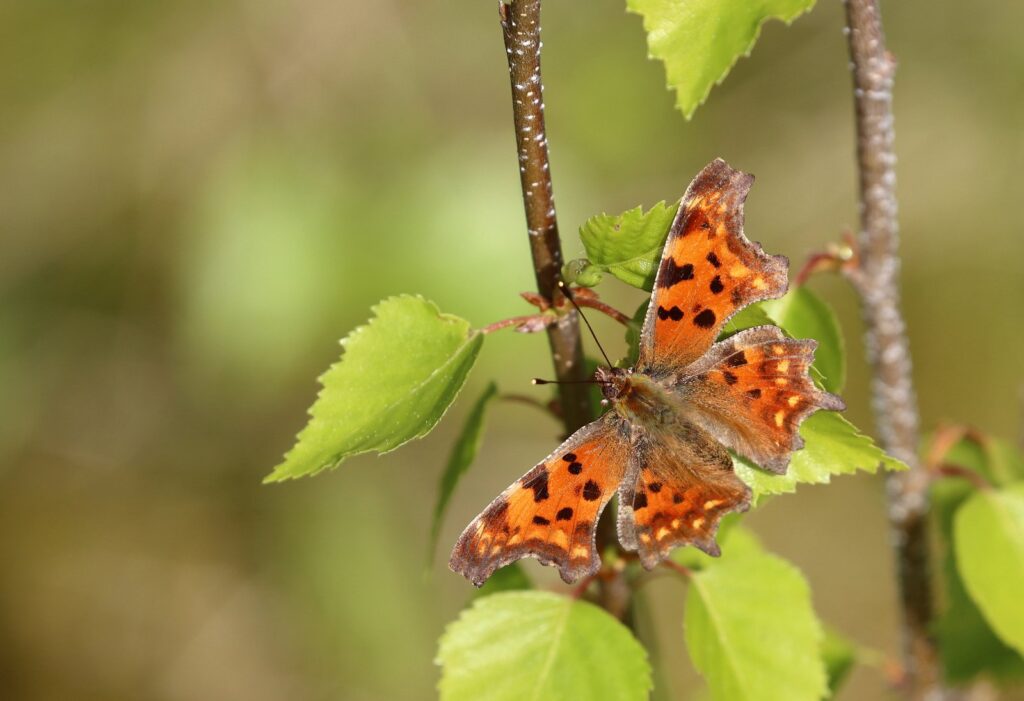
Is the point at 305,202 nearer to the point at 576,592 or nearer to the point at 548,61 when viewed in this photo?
the point at 548,61

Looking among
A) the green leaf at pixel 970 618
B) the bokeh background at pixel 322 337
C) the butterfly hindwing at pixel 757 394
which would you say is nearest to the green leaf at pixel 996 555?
the green leaf at pixel 970 618

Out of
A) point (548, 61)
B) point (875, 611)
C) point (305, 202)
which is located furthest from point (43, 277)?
point (875, 611)

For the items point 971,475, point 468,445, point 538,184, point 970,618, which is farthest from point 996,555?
point 538,184

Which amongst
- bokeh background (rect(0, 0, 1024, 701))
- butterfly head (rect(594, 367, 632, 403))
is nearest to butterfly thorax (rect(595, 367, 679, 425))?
butterfly head (rect(594, 367, 632, 403))

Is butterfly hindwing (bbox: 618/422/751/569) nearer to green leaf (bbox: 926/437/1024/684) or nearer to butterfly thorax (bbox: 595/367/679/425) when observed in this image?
butterfly thorax (bbox: 595/367/679/425)

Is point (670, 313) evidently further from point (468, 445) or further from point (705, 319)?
point (468, 445)
